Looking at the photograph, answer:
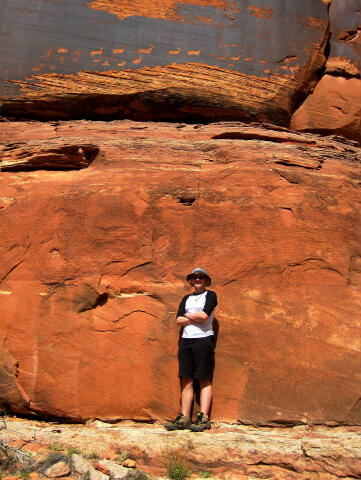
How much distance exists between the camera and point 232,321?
5145mm

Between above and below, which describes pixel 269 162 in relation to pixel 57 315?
above

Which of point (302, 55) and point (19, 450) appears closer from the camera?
point (19, 450)

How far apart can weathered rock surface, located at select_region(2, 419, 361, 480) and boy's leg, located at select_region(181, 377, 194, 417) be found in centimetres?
23

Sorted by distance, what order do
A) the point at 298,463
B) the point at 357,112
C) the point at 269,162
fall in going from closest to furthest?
the point at 298,463, the point at 269,162, the point at 357,112

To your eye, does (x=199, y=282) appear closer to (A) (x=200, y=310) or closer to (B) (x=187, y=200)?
(A) (x=200, y=310)

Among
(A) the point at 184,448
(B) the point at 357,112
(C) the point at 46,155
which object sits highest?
(B) the point at 357,112

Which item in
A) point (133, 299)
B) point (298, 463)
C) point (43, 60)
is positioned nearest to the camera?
point (298, 463)

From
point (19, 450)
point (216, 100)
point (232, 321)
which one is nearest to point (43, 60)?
point (216, 100)

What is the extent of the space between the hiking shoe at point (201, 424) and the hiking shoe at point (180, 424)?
0.06 meters

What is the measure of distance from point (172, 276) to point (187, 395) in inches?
47.5

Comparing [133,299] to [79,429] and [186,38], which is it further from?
[186,38]

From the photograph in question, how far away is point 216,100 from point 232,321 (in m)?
3.31

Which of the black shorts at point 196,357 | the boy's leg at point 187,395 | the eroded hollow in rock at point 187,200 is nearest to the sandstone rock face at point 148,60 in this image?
the eroded hollow in rock at point 187,200

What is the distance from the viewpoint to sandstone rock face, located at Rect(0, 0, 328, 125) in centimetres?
696
